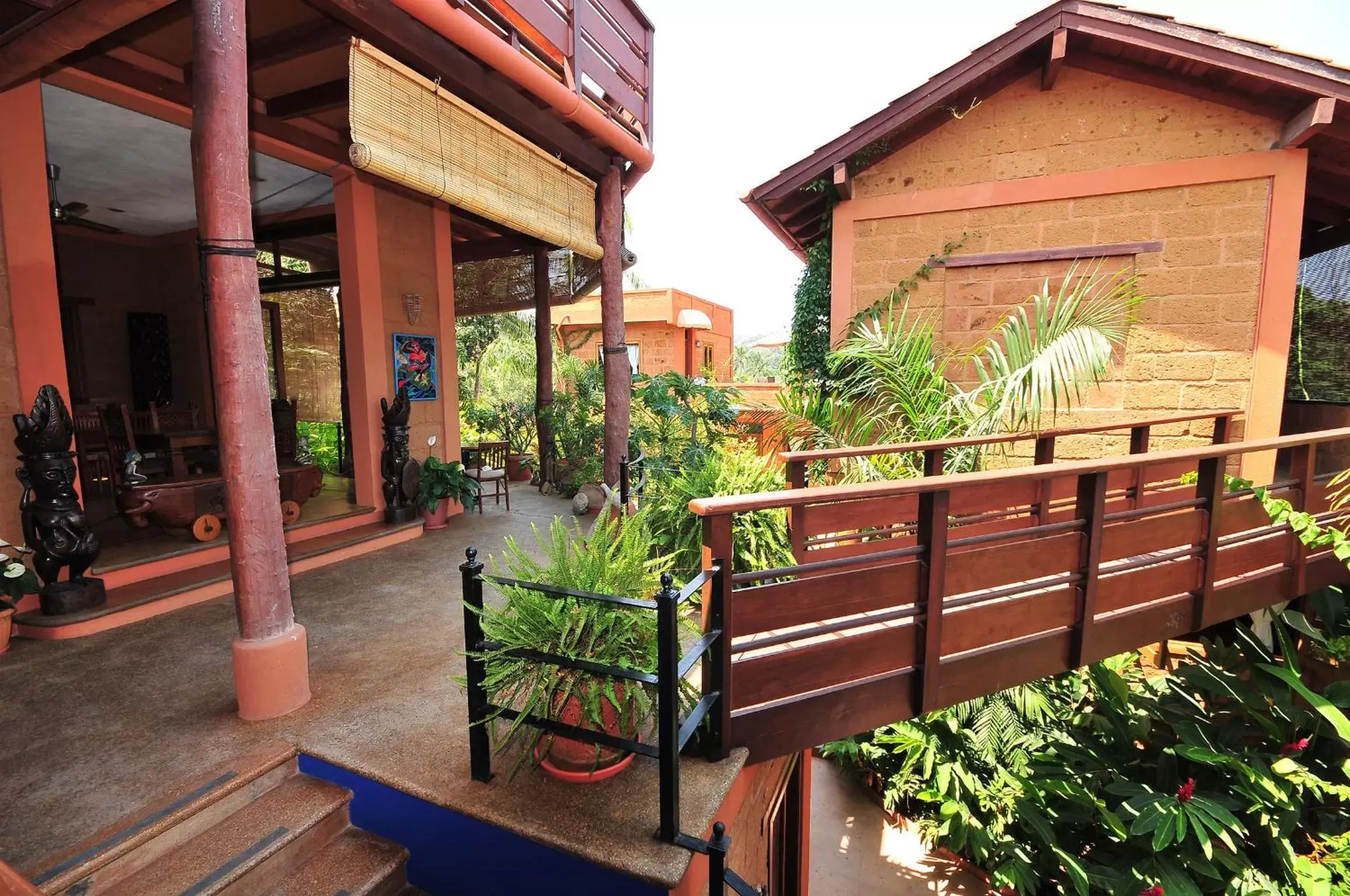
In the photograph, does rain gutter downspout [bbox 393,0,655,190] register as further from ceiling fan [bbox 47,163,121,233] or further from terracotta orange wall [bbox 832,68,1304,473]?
ceiling fan [bbox 47,163,121,233]

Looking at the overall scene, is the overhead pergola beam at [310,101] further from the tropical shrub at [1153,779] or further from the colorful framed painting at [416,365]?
the tropical shrub at [1153,779]

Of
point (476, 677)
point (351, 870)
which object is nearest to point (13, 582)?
point (351, 870)

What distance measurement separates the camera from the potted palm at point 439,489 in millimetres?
6039

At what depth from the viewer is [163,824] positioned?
80.0 inches

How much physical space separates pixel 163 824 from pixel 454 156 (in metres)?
3.73

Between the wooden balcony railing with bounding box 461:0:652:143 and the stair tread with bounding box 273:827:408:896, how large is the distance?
4.11 metres

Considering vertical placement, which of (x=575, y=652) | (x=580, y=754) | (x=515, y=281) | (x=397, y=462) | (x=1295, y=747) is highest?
(x=515, y=281)

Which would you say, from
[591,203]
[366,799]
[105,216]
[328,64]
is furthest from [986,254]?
[105,216]

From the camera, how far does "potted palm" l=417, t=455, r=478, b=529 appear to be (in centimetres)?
604

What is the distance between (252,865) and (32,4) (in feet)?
13.4

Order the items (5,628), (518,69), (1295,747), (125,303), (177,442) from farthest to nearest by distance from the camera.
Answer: (125,303), (177,442), (518,69), (1295,747), (5,628)

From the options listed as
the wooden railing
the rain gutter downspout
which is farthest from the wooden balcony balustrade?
the rain gutter downspout

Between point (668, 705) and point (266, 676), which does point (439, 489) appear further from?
point (668, 705)

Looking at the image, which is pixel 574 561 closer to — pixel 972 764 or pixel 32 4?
pixel 32 4
